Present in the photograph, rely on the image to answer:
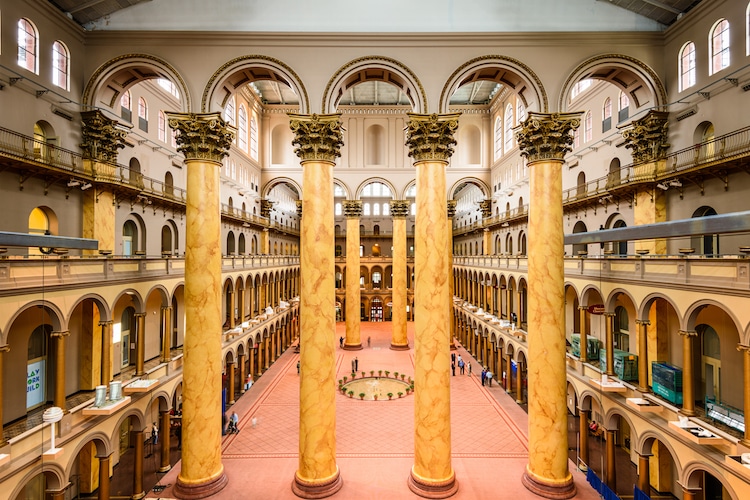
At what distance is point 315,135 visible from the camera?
10.2 metres

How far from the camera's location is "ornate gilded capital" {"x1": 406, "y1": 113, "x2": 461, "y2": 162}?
10.3 metres

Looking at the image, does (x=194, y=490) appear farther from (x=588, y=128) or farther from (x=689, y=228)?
(x=588, y=128)

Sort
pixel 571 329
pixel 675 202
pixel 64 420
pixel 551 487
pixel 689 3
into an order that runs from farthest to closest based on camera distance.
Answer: pixel 571 329
pixel 675 202
pixel 689 3
pixel 64 420
pixel 551 487

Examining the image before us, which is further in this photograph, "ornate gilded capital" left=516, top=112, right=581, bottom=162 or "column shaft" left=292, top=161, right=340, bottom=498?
"ornate gilded capital" left=516, top=112, right=581, bottom=162

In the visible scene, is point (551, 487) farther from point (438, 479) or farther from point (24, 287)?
point (24, 287)

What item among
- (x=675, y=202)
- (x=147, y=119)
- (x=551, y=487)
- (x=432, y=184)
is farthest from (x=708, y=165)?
(x=147, y=119)

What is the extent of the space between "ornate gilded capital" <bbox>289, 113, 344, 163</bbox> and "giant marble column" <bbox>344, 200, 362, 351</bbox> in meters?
18.8

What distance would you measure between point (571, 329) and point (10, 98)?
80.1ft

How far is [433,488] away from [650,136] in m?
13.8

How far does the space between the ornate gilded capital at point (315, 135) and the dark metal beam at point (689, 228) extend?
826cm

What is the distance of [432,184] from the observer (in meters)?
10.2

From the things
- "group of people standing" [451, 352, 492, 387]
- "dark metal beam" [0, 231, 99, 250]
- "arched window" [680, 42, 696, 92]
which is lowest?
"group of people standing" [451, 352, 492, 387]

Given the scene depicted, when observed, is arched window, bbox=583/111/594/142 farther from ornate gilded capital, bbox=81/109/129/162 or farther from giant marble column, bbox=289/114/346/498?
ornate gilded capital, bbox=81/109/129/162

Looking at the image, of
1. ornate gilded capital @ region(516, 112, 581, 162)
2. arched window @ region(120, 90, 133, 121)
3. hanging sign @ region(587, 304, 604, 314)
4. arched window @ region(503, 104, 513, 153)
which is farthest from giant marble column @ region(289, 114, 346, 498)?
A: arched window @ region(503, 104, 513, 153)
